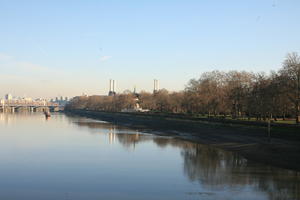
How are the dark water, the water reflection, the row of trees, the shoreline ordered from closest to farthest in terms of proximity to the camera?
1. the dark water
2. the water reflection
3. the shoreline
4. the row of trees

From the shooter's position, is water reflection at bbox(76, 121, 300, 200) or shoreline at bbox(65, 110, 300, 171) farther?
shoreline at bbox(65, 110, 300, 171)

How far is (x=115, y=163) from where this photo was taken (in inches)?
1248

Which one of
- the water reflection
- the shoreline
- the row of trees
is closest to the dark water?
the water reflection

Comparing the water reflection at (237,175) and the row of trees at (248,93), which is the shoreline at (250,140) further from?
the row of trees at (248,93)

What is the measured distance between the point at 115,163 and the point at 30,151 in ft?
39.9

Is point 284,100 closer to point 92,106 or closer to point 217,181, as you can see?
point 217,181

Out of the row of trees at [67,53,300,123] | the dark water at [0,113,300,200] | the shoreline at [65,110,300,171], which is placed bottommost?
the dark water at [0,113,300,200]

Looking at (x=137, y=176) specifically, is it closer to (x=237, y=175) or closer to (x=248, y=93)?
(x=237, y=175)

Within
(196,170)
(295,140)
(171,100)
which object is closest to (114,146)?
(196,170)

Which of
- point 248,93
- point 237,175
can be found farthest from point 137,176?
point 248,93

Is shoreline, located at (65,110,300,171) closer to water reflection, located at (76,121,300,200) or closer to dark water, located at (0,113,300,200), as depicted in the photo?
water reflection, located at (76,121,300,200)

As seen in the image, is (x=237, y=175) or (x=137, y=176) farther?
(x=237, y=175)

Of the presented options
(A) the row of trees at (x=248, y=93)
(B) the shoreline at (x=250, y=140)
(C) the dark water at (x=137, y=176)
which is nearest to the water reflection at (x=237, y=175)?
(C) the dark water at (x=137, y=176)

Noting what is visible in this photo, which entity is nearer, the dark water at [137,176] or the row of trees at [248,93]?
the dark water at [137,176]
